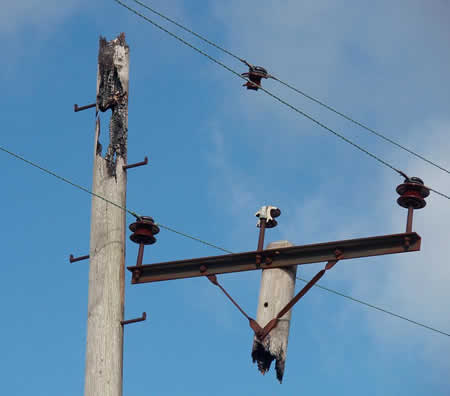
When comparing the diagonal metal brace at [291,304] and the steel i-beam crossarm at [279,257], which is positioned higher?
the steel i-beam crossarm at [279,257]

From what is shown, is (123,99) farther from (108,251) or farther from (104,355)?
(104,355)

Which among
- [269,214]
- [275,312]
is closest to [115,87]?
[269,214]

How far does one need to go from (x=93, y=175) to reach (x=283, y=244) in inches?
79.0

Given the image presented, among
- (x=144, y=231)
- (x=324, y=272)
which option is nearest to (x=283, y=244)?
(x=324, y=272)

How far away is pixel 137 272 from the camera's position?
42.9 ft

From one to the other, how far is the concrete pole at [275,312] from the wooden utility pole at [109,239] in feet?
4.09

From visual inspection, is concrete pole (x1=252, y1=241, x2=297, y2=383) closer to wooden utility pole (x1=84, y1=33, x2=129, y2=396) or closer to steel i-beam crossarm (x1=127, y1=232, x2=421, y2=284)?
steel i-beam crossarm (x1=127, y1=232, x2=421, y2=284)

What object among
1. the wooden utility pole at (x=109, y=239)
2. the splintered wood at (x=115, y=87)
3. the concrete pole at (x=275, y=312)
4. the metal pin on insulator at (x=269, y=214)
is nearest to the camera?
the concrete pole at (x=275, y=312)

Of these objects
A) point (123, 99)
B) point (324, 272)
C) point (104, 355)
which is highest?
point (123, 99)

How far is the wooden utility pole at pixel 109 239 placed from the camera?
12.4 m

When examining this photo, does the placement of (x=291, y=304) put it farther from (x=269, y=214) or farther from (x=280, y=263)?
(x=269, y=214)

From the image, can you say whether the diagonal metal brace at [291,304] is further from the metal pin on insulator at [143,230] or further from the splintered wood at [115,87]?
the splintered wood at [115,87]

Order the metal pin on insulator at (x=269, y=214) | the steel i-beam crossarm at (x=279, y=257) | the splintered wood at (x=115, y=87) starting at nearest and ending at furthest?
the steel i-beam crossarm at (x=279, y=257) < the metal pin on insulator at (x=269, y=214) < the splintered wood at (x=115, y=87)

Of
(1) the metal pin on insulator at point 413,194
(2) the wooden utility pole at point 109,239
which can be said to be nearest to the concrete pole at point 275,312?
(1) the metal pin on insulator at point 413,194
